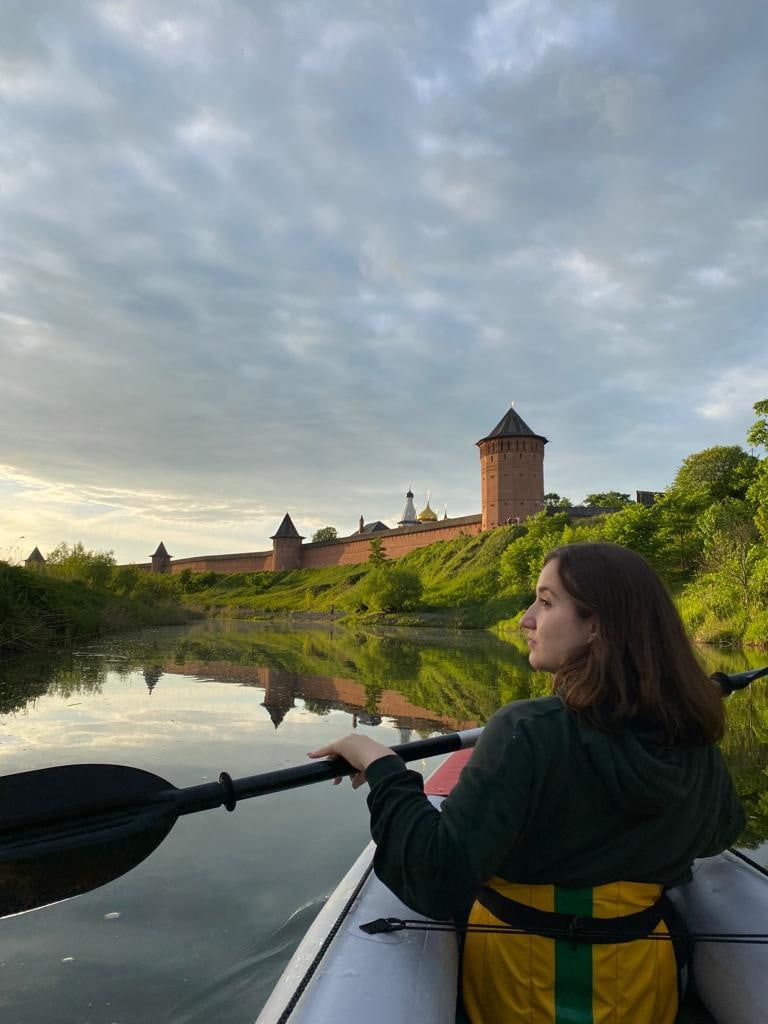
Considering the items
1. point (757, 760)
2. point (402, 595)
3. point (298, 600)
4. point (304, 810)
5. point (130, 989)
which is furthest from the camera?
A: point (298, 600)

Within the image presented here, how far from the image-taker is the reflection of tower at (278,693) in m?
6.94

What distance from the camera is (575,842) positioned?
4.32 feet

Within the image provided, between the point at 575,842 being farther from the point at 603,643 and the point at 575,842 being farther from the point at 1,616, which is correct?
the point at 1,616

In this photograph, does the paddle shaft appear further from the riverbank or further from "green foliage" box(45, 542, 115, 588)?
"green foliage" box(45, 542, 115, 588)

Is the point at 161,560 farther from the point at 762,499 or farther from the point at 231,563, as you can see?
the point at 762,499

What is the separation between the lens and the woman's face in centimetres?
146

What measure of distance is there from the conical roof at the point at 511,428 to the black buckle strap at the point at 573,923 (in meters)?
62.0

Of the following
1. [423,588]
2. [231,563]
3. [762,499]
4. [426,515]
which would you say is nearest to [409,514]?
[426,515]

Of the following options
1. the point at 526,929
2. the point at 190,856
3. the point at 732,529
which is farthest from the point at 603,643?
the point at 732,529

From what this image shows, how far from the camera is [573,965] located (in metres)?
1.37

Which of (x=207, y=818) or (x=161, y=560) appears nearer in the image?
(x=207, y=818)

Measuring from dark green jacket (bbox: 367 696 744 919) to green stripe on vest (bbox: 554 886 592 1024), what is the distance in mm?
35

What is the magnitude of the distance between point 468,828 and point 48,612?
13792mm

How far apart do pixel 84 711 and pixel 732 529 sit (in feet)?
73.6
